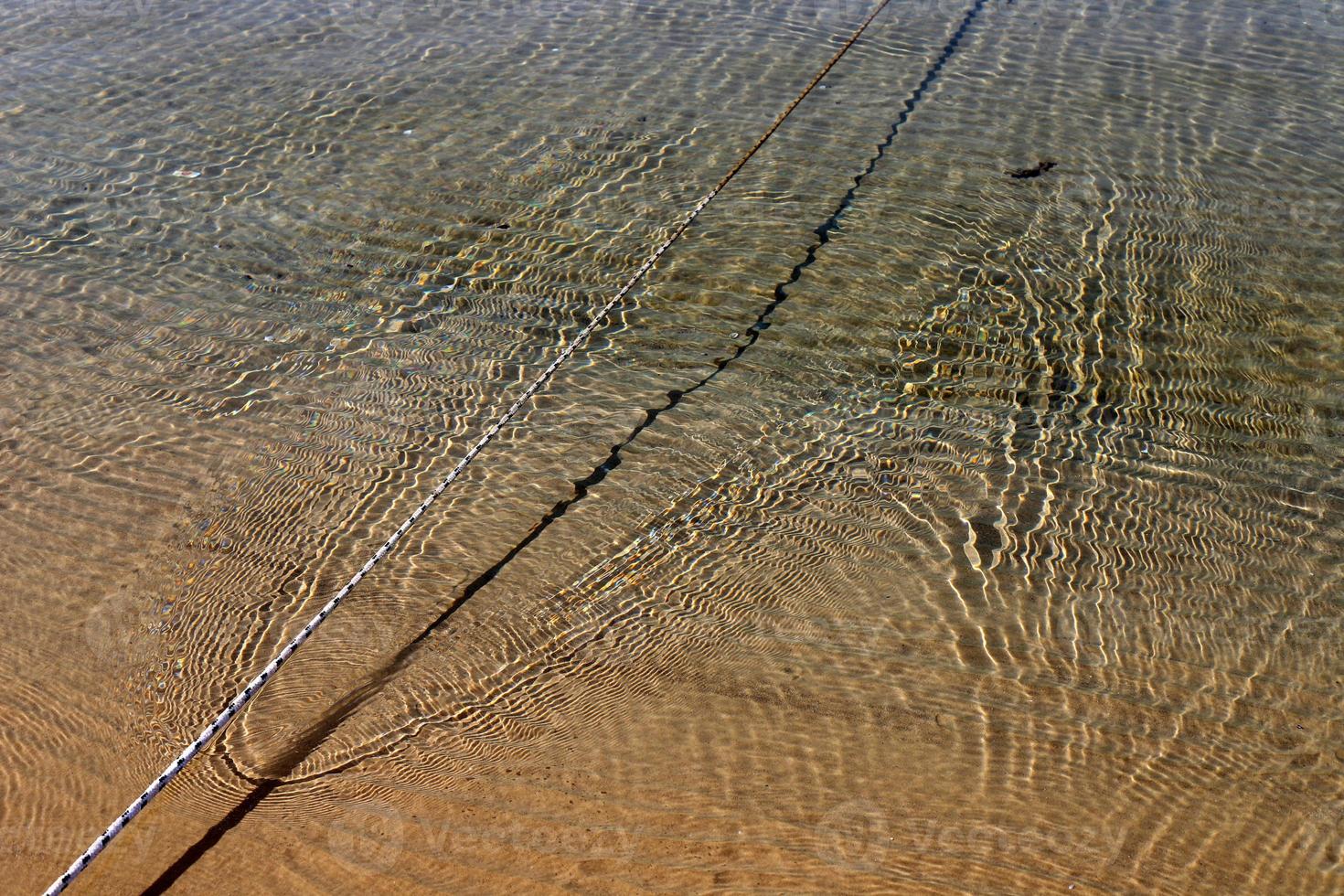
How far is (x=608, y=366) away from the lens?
5.06 meters

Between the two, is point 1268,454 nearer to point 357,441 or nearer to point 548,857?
point 548,857

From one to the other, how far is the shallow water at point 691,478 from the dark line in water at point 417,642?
0.06 feet

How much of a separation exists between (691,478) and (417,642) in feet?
4.18

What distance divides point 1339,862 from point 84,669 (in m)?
3.75

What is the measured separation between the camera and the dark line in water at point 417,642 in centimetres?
305

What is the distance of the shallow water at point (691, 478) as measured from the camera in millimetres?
3092

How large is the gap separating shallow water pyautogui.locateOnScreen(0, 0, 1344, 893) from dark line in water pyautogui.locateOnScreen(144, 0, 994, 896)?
2cm

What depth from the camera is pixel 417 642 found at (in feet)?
11.9

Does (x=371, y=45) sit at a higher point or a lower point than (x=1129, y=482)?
higher

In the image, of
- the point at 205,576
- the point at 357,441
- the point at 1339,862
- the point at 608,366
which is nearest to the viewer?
the point at 1339,862

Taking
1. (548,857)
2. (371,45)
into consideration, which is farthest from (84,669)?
(371,45)

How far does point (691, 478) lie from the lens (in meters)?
4.34

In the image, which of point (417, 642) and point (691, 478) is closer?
point (417, 642)

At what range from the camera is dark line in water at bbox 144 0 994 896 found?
305 cm
